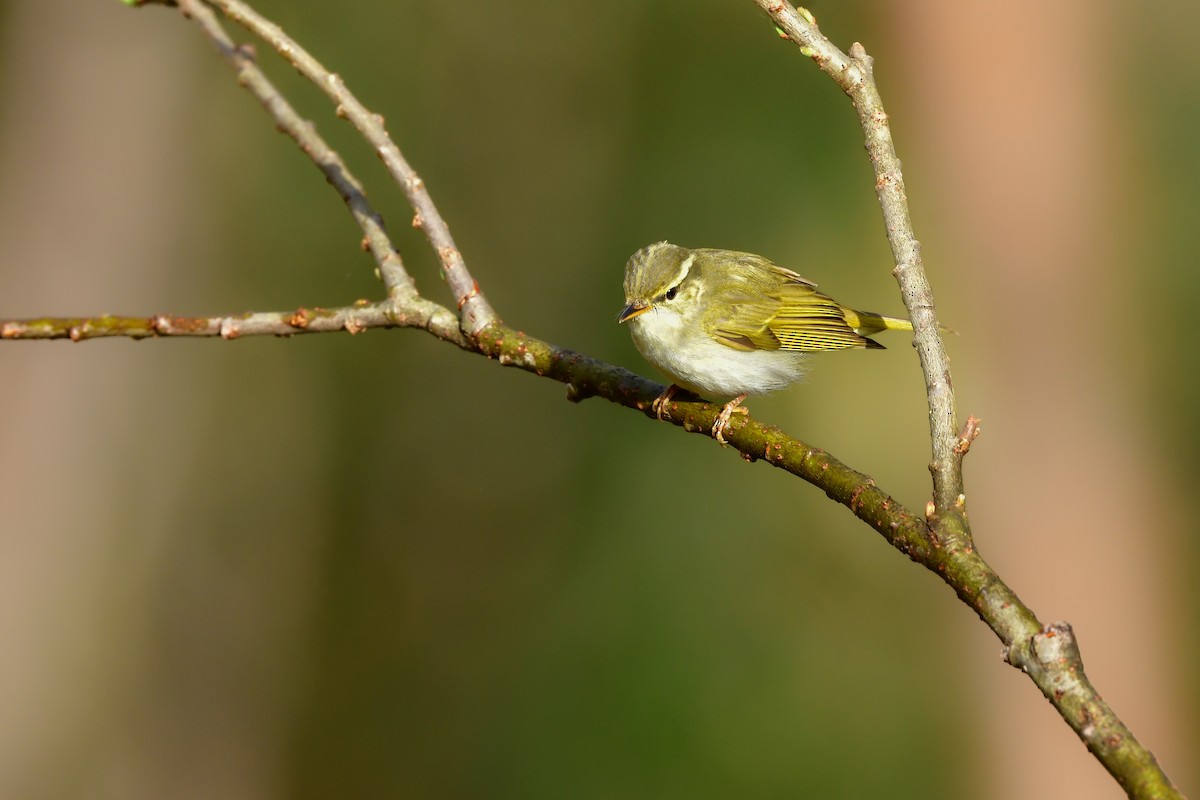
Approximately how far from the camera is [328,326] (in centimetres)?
295

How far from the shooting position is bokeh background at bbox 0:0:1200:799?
7.64 meters

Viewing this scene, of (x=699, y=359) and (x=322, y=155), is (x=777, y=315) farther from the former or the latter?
(x=322, y=155)

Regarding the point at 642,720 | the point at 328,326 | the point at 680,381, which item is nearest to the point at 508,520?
the point at 642,720

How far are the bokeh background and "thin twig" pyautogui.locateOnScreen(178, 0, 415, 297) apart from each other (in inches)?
162

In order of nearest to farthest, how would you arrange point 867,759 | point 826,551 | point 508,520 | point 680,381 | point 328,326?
point 328,326 < point 680,381 < point 867,759 < point 826,551 < point 508,520

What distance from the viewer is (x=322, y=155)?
3.46m

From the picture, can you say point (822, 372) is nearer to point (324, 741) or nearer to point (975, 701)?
point (975, 701)

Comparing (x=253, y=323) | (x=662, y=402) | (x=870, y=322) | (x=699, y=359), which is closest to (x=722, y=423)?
(x=662, y=402)

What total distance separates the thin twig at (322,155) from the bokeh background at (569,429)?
412 cm

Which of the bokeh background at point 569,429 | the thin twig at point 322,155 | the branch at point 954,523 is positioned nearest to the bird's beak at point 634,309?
the thin twig at point 322,155

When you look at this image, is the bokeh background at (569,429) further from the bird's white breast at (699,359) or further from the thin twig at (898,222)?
the thin twig at (898,222)

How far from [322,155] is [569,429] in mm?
8751

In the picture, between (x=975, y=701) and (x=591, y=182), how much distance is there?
7207 millimetres

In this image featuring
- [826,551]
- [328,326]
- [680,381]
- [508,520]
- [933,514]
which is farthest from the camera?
[508,520]
